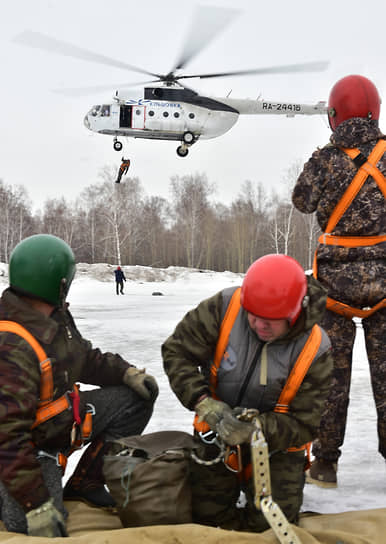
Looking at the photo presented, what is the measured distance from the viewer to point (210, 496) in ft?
7.48

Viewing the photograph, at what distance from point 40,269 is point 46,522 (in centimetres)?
102

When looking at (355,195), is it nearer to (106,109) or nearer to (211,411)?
(211,411)

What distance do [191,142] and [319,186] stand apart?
69.1 feet

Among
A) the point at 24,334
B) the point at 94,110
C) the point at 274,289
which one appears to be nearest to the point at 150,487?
the point at 24,334

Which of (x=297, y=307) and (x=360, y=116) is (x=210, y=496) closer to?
(x=297, y=307)

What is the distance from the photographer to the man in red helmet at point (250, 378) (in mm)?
2078

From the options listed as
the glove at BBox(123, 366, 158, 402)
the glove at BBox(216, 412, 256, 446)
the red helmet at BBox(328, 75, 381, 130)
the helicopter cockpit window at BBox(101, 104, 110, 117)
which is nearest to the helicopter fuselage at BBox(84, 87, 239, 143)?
the helicopter cockpit window at BBox(101, 104, 110, 117)

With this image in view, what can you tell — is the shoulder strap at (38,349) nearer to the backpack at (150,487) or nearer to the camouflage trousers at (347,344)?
the backpack at (150,487)

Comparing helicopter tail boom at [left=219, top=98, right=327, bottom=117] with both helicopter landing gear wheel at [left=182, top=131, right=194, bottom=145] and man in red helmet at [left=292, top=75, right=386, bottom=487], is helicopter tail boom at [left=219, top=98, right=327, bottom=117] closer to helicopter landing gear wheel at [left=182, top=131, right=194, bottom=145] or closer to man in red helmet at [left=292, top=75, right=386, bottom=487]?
helicopter landing gear wheel at [left=182, top=131, right=194, bottom=145]

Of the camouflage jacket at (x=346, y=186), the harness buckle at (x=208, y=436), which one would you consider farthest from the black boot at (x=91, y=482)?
the camouflage jacket at (x=346, y=186)

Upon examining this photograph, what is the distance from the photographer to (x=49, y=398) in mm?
2217

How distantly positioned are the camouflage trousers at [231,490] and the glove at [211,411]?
30cm

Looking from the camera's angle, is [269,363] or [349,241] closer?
[269,363]

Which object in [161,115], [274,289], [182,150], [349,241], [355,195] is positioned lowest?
[274,289]
